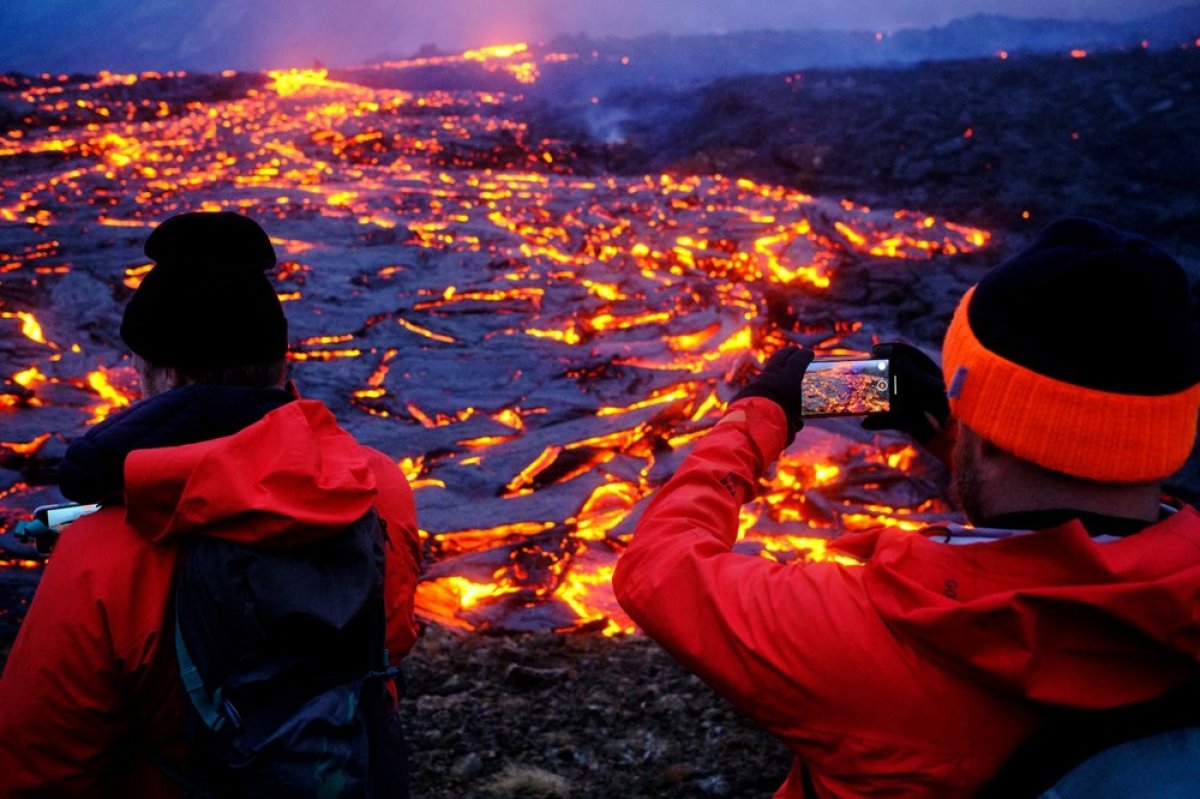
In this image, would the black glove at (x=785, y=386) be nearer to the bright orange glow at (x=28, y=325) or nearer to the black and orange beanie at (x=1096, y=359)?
the black and orange beanie at (x=1096, y=359)

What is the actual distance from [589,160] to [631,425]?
11574 mm

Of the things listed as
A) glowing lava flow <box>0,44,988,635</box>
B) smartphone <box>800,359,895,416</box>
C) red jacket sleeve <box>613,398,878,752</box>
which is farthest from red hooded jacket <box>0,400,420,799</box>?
glowing lava flow <box>0,44,988,635</box>

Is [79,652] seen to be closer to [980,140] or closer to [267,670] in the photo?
[267,670]

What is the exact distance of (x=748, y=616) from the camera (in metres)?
1.19

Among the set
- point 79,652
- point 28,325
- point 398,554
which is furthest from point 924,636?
point 28,325

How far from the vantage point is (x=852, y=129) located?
648 inches

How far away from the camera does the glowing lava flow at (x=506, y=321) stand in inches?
184

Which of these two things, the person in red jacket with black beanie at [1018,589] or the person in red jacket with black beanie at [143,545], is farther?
the person in red jacket with black beanie at [143,545]

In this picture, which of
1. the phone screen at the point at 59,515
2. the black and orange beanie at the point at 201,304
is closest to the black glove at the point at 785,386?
the black and orange beanie at the point at 201,304

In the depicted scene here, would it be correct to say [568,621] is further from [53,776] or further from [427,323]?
[427,323]

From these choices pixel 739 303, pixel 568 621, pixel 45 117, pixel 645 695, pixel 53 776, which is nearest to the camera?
pixel 53 776

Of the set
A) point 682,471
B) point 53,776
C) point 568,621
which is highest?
point 682,471

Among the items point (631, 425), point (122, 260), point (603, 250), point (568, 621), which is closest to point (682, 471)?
point (568, 621)

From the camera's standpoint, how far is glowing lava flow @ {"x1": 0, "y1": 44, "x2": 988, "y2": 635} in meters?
4.66
